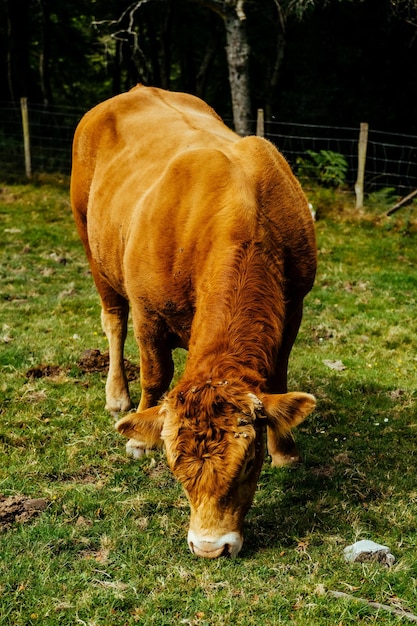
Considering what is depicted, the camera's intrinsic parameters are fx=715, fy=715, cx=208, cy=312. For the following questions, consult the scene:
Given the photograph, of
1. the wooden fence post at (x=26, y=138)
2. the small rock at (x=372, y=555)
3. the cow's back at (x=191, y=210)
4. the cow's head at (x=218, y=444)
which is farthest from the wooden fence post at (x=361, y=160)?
the cow's head at (x=218, y=444)

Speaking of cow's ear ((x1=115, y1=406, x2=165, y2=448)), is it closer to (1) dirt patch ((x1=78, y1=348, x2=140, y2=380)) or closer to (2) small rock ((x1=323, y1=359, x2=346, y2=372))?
(1) dirt patch ((x1=78, y1=348, x2=140, y2=380))

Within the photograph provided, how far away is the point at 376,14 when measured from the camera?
1906 cm

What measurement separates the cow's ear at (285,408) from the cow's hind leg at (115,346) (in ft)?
8.63

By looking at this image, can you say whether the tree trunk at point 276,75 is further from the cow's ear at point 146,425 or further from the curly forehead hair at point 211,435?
the curly forehead hair at point 211,435

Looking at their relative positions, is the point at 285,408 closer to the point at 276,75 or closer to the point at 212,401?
the point at 212,401

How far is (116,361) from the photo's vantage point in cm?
651

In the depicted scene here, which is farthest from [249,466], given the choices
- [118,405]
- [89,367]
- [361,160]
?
[361,160]

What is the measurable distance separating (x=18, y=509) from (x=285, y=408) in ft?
6.43

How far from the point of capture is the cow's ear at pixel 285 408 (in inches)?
147

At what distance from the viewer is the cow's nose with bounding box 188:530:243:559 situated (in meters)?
3.61

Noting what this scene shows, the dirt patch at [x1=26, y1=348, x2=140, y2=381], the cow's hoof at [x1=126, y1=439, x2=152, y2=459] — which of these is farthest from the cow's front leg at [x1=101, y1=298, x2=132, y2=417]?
the cow's hoof at [x1=126, y1=439, x2=152, y2=459]

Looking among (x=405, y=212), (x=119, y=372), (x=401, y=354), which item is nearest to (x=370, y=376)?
(x=401, y=354)

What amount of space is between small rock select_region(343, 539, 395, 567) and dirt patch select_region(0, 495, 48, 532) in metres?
1.96

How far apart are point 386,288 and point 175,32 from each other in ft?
56.1
